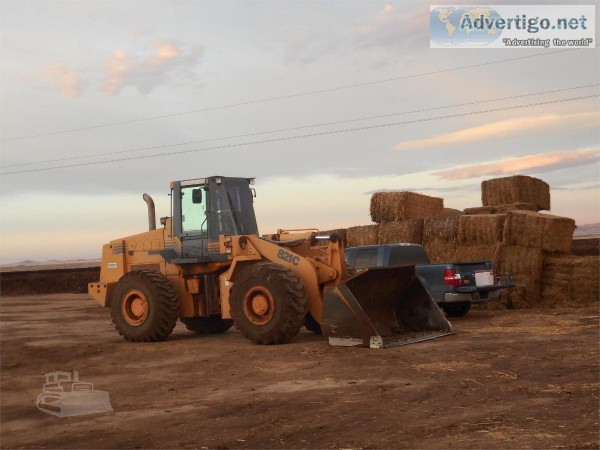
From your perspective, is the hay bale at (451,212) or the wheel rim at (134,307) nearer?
the wheel rim at (134,307)

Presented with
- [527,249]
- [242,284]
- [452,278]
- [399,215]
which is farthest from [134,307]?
[399,215]

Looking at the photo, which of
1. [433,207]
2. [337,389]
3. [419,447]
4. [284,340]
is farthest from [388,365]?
[433,207]

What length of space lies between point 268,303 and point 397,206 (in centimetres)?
1116

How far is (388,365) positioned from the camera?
10.6 meters

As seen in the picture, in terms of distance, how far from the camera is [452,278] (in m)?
16.4

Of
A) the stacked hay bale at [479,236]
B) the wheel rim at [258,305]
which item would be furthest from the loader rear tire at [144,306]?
the stacked hay bale at [479,236]

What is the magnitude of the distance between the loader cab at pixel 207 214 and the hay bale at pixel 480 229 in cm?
780

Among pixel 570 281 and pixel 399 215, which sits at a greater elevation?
pixel 399 215

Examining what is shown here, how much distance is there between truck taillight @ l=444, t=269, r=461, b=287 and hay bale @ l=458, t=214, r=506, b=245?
14.7ft

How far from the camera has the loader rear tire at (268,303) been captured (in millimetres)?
13016

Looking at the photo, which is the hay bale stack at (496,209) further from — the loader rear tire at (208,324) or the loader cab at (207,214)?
the loader cab at (207,214)

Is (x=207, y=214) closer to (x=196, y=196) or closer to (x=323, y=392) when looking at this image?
(x=196, y=196)

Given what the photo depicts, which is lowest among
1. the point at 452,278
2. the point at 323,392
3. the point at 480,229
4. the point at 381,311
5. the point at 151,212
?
the point at 323,392

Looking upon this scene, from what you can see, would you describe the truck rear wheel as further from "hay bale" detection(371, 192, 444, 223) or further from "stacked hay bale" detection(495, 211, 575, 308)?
"hay bale" detection(371, 192, 444, 223)
